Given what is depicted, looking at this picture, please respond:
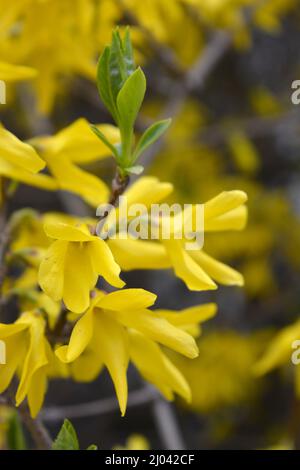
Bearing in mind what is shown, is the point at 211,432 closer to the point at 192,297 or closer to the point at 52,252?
the point at 192,297

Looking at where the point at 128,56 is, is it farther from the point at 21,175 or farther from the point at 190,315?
the point at 190,315

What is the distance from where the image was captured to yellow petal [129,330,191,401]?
102cm

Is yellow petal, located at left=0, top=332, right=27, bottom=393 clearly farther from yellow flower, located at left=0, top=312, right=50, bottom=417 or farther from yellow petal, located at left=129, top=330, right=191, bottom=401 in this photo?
yellow petal, located at left=129, top=330, right=191, bottom=401

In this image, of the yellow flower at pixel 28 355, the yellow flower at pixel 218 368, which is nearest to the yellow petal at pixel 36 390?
the yellow flower at pixel 28 355

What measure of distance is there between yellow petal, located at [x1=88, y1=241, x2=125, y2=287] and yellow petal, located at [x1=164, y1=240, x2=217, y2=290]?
15 cm

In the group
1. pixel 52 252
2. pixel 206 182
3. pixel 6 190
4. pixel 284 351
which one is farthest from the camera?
pixel 206 182

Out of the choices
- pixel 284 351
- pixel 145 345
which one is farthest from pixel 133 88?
pixel 284 351

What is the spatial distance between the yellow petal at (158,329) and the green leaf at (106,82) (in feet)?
0.82

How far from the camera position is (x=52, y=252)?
88 centimetres

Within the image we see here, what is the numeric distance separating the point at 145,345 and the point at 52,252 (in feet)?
0.74

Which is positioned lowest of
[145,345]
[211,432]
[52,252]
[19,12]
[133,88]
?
[211,432]

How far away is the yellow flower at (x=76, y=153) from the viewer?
45.4 inches

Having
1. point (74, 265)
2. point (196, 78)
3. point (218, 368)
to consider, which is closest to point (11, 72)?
point (74, 265)

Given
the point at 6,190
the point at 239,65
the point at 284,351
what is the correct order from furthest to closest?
1. the point at 239,65
2. the point at 284,351
3. the point at 6,190
